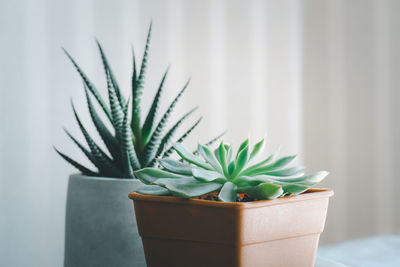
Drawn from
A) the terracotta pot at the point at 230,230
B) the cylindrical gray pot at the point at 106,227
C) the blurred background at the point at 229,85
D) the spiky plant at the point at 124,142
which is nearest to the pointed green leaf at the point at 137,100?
the spiky plant at the point at 124,142

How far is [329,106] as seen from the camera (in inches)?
73.7

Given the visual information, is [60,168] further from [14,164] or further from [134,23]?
[134,23]

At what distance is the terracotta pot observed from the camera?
423mm

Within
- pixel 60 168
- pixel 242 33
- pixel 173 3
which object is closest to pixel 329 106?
pixel 242 33

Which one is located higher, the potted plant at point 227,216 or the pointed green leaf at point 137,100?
the pointed green leaf at point 137,100

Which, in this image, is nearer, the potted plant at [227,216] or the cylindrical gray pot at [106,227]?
the potted plant at [227,216]

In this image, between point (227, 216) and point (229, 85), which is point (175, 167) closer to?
point (227, 216)

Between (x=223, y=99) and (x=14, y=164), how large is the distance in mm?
732

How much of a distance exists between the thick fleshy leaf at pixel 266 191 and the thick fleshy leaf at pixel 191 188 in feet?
0.13

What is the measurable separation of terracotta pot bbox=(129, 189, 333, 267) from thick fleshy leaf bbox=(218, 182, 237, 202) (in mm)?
14

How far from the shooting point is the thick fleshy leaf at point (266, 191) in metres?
0.43

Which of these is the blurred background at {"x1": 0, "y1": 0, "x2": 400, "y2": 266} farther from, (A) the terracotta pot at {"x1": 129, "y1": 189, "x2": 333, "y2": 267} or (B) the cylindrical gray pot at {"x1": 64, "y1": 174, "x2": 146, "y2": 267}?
(A) the terracotta pot at {"x1": 129, "y1": 189, "x2": 333, "y2": 267}

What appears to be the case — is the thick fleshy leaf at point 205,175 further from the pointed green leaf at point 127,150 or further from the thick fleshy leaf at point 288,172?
the pointed green leaf at point 127,150

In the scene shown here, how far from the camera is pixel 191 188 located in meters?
0.45
